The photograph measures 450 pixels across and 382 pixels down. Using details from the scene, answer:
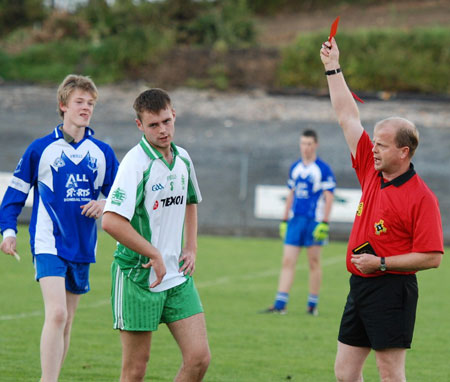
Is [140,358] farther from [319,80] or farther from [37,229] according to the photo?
[319,80]

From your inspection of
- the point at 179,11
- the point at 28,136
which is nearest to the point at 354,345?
the point at 28,136

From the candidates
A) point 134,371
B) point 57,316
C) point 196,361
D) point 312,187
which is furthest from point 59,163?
point 312,187

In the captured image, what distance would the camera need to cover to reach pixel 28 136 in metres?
27.1

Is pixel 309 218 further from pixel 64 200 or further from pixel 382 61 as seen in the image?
pixel 382 61

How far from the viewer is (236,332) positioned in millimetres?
9383

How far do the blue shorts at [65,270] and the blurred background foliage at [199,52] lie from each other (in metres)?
26.1

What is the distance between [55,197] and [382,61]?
27.9 metres

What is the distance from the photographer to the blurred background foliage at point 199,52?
32.7m

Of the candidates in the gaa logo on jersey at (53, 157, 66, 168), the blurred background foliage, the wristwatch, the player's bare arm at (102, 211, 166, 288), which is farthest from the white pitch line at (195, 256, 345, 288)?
the blurred background foliage

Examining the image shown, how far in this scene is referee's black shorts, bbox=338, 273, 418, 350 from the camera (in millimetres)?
5039

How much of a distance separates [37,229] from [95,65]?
28.6 m

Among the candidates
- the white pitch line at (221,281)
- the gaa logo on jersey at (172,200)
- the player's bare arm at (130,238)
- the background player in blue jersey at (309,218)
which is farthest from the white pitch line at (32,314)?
the player's bare arm at (130,238)

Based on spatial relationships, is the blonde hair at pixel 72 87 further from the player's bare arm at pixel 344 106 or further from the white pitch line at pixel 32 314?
the white pitch line at pixel 32 314

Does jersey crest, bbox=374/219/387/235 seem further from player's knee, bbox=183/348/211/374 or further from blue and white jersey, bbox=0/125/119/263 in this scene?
blue and white jersey, bbox=0/125/119/263
